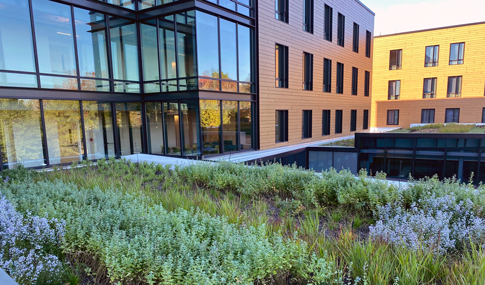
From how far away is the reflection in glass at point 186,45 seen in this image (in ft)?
33.5

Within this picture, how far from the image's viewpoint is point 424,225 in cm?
273

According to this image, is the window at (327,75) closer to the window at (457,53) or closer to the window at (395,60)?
the window at (395,60)

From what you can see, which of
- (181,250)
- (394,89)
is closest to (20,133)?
(181,250)

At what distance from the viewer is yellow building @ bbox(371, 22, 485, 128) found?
79.1 feet

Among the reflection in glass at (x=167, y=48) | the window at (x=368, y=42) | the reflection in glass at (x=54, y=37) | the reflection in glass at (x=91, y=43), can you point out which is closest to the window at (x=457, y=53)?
the window at (x=368, y=42)

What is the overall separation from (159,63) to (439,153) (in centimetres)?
1160

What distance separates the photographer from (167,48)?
10.9m

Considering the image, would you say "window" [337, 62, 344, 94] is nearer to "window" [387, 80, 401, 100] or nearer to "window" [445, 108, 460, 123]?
"window" [387, 80, 401, 100]

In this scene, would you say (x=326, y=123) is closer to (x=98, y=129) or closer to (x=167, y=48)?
(x=167, y=48)

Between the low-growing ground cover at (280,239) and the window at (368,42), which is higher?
the window at (368,42)

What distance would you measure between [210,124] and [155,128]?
2.65 m

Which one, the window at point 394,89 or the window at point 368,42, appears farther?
the window at point 394,89

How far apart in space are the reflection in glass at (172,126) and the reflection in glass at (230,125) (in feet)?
6.14

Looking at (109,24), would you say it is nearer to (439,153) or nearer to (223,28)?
(223,28)
